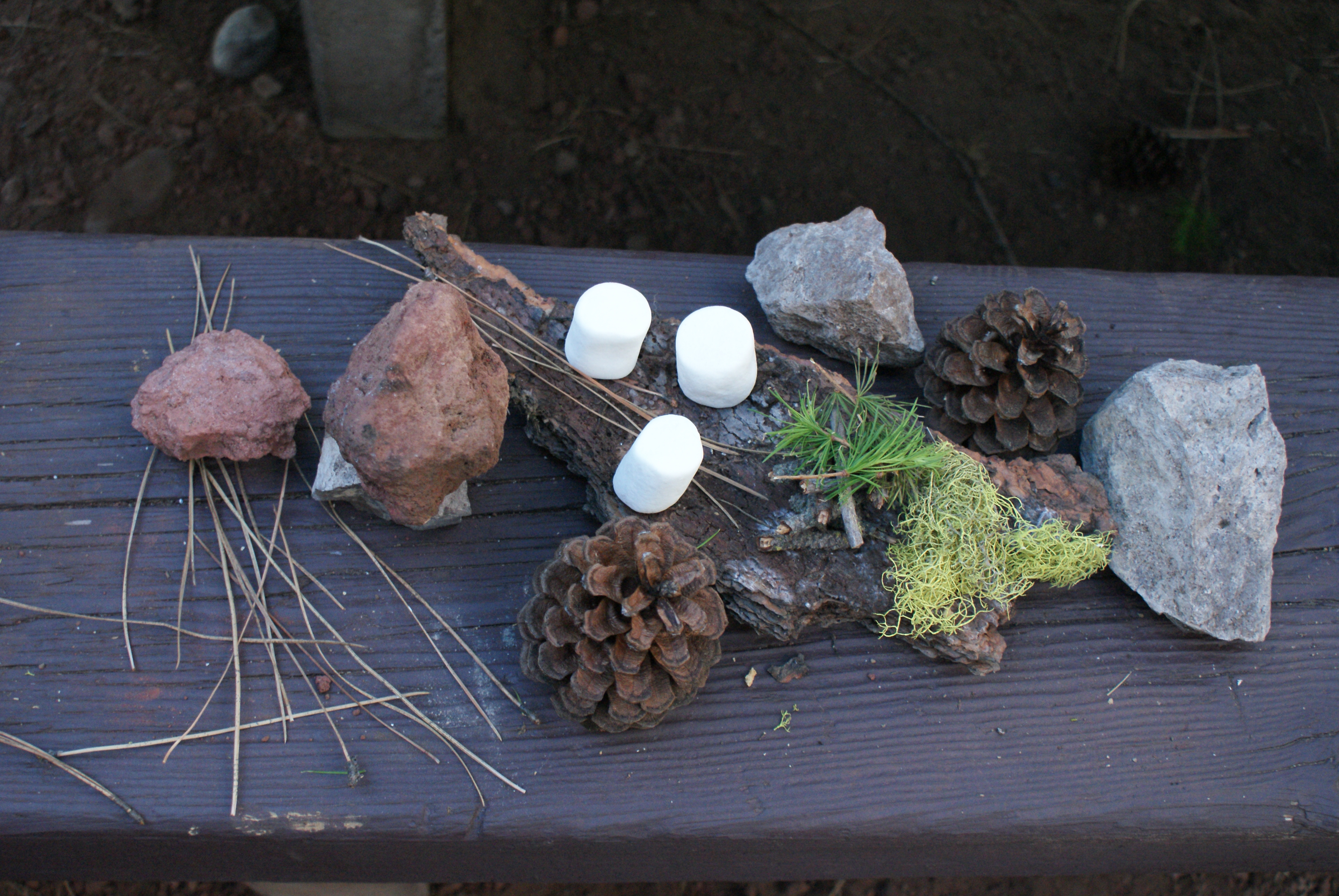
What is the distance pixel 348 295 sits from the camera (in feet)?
6.11

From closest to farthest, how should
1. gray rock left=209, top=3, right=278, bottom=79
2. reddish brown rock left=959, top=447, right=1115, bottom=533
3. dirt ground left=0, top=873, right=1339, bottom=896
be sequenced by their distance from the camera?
reddish brown rock left=959, top=447, right=1115, bottom=533
dirt ground left=0, top=873, right=1339, bottom=896
gray rock left=209, top=3, right=278, bottom=79

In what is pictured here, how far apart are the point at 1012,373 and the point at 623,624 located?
0.92 metres

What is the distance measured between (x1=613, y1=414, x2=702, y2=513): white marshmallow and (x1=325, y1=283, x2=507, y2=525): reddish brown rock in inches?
9.3

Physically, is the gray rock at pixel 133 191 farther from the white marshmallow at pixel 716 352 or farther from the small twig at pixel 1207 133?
the small twig at pixel 1207 133

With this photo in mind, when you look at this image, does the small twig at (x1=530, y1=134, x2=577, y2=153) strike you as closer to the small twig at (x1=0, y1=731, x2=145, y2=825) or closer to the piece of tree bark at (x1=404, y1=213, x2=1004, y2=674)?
the piece of tree bark at (x1=404, y1=213, x2=1004, y2=674)

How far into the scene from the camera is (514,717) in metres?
1.55

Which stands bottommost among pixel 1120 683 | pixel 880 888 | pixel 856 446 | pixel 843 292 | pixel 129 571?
pixel 880 888

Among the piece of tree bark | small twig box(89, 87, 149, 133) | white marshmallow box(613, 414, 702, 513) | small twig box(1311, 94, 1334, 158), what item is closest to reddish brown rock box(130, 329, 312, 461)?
the piece of tree bark

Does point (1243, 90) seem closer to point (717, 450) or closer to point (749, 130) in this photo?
point (749, 130)

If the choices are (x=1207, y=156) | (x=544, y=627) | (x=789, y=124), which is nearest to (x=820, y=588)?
(x=544, y=627)

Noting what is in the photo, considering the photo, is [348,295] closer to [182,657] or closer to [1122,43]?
[182,657]

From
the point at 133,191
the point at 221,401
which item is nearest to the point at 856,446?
the point at 221,401

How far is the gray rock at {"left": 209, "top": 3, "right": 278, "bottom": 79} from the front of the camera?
10.4ft

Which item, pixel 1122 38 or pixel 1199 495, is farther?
pixel 1122 38
